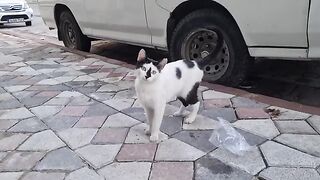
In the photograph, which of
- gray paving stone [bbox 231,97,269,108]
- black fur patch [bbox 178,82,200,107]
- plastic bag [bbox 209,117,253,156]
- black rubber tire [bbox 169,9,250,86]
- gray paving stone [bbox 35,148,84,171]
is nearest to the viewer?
gray paving stone [bbox 35,148,84,171]

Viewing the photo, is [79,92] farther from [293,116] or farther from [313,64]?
[313,64]

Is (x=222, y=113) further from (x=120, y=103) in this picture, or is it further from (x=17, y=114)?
(x=17, y=114)

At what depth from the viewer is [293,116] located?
3.23m

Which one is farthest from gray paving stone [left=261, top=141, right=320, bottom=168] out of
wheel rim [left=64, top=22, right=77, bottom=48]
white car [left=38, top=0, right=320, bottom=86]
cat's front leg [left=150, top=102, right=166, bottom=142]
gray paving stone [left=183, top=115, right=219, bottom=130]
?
wheel rim [left=64, top=22, right=77, bottom=48]

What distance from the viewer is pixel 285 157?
2.57m

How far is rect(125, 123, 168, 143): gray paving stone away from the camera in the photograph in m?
2.96

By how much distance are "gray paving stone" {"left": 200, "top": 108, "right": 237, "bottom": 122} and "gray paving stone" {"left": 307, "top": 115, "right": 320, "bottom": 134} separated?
626mm

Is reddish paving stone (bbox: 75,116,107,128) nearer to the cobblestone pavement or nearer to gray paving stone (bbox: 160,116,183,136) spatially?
the cobblestone pavement

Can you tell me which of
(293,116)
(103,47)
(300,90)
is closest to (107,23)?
(103,47)

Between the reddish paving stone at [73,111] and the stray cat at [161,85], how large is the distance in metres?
0.90

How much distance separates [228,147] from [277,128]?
0.54 meters

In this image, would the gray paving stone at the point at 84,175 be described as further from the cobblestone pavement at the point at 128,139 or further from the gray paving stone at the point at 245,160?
the gray paving stone at the point at 245,160

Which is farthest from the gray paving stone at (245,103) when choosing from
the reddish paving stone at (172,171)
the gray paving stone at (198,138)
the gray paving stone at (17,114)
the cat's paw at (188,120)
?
the gray paving stone at (17,114)

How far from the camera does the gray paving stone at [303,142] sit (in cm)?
265
